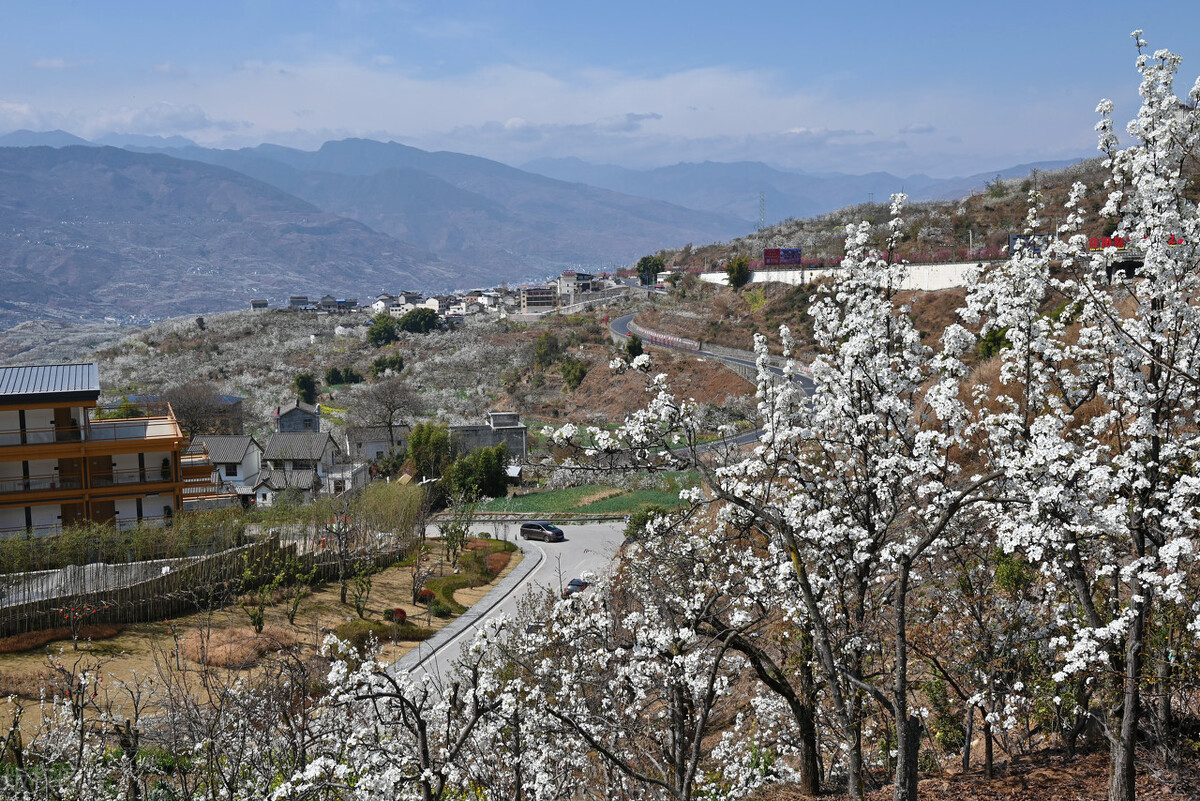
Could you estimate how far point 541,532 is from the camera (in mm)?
36156

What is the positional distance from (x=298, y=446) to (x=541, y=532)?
19862 mm

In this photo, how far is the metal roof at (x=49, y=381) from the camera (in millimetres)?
25281

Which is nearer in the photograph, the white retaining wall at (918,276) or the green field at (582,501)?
the green field at (582,501)

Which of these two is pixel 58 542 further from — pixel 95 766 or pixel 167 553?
pixel 95 766

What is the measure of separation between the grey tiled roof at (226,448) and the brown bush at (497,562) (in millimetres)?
20478

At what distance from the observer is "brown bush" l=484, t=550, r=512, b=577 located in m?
31.2

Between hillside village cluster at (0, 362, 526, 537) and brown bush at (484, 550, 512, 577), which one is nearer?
hillside village cluster at (0, 362, 526, 537)

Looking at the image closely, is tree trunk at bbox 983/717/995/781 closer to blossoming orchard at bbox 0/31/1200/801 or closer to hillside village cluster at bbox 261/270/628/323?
blossoming orchard at bbox 0/31/1200/801

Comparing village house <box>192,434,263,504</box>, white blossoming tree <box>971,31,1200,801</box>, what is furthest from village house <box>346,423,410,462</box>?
white blossoming tree <box>971,31,1200,801</box>

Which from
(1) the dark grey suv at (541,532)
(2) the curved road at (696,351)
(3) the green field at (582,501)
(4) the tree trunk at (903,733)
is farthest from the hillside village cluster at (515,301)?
(4) the tree trunk at (903,733)

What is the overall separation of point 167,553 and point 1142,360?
24972mm

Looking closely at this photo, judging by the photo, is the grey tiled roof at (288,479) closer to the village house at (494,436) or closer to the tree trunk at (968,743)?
the village house at (494,436)

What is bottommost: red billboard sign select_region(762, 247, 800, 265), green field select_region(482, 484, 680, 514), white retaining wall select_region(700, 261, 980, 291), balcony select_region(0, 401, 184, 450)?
green field select_region(482, 484, 680, 514)

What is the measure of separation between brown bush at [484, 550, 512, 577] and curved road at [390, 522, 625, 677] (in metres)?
0.63
